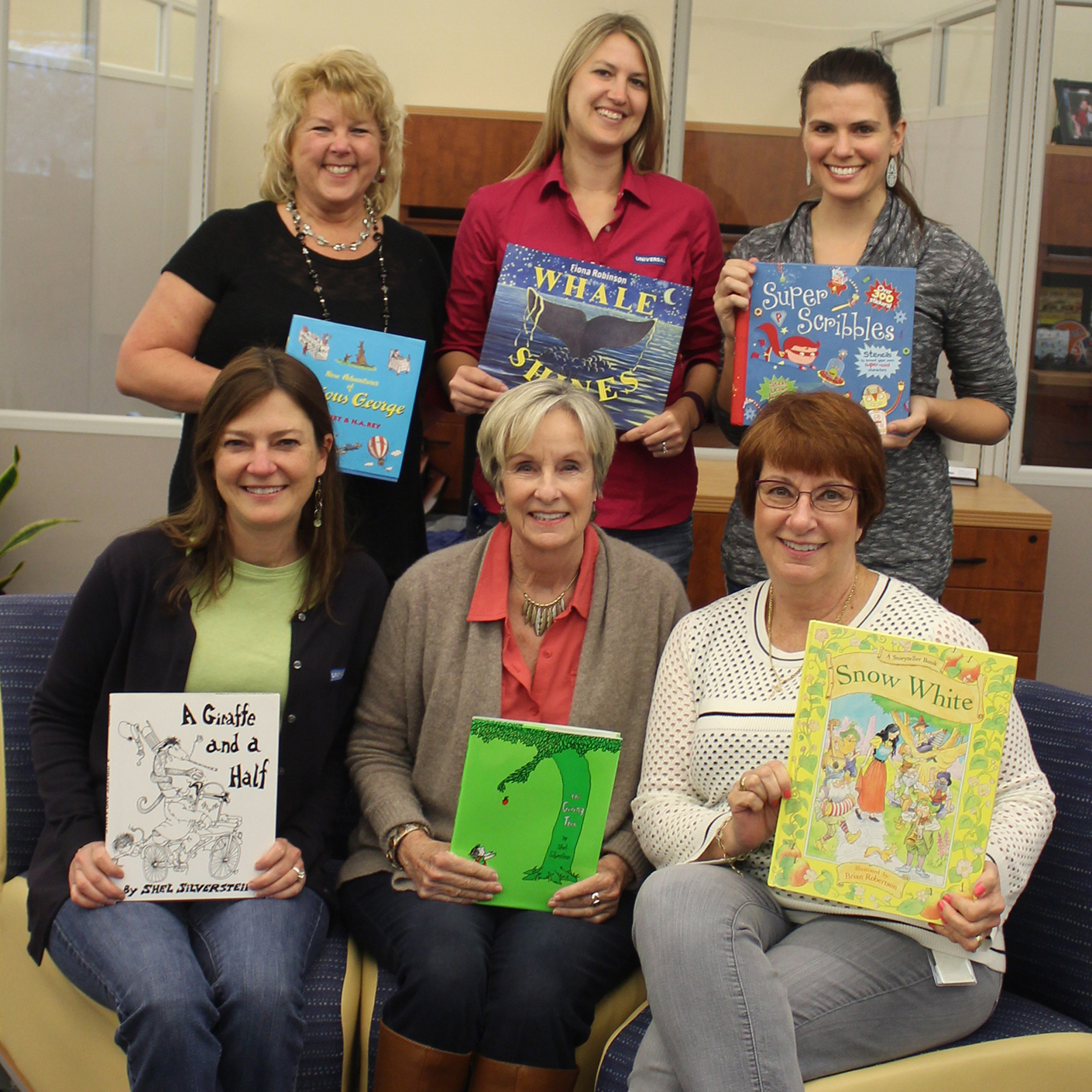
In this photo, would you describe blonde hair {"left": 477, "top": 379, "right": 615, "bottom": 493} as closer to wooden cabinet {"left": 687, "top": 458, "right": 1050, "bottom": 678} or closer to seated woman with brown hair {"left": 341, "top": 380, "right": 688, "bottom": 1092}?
seated woman with brown hair {"left": 341, "top": 380, "right": 688, "bottom": 1092}

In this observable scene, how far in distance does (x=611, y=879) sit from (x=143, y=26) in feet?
12.5

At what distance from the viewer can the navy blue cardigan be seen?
1.82 m

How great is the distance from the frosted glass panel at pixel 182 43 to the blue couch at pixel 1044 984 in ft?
12.3

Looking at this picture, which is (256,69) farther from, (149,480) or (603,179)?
(603,179)

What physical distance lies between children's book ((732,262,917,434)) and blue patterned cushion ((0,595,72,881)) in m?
1.28

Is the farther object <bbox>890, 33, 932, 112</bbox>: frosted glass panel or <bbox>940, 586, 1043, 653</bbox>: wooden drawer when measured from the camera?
<bbox>890, 33, 932, 112</bbox>: frosted glass panel

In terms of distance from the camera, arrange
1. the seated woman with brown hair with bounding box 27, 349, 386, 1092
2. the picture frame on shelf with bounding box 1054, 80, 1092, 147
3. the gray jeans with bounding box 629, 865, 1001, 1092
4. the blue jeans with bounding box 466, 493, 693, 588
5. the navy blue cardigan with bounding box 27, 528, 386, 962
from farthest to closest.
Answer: the picture frame on shelf with bounding box 1054, 80, 1092, 147 → the blue jeans with bounding box 466, 493, 693, 588 → the navy blue cardigan with bounding box 27, 528, 386, 962 → the seated woman with brown hair with bounding box 27, 349, 386, 1092 → the gray jeans with bounding box 629, 865, 1001, 1092

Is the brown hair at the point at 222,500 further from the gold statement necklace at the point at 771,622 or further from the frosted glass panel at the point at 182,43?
the frosted glass panel at the point at 182,43

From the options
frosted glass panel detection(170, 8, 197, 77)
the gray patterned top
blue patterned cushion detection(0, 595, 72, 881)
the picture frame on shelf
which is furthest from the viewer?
frosted glass panel detection(170, 8, 197, 77)

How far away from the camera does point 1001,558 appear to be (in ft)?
11.4

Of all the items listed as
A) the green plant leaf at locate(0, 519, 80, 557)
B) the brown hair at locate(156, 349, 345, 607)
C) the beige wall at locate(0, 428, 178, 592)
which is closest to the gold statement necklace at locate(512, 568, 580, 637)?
the brown hair at locate(156, 349, 345, 607)

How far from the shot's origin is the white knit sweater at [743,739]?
1611 mm

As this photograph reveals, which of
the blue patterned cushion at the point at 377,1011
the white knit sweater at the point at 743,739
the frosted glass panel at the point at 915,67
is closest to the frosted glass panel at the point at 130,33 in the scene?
the frosted glass panel at the point at 915,67

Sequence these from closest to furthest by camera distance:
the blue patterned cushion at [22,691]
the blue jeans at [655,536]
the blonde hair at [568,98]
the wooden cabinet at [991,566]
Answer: the blue patterned cushion at [22,691] → the blonde hair at [568,98] → the blue jeans at [655,536] → the wooden cabinet at [991,566]
